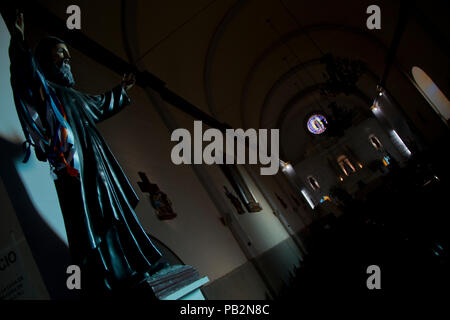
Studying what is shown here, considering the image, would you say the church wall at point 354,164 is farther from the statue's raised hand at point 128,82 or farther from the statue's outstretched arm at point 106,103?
the statue's outstretched arm at point 106,103

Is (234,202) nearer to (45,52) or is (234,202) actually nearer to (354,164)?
(45,52)

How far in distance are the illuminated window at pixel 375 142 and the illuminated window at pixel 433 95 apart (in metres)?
10.5

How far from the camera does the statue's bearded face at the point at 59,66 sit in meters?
2.01

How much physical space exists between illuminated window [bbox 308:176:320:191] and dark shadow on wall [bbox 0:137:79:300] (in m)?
23.3

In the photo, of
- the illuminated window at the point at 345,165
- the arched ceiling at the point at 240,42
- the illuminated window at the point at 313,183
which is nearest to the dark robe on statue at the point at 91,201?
the arched ceiling at the point at 240,42

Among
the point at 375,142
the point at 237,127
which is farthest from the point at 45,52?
the point at 375,142

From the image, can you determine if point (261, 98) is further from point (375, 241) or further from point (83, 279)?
point (83, 279)

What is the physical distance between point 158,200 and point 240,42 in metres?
7.18

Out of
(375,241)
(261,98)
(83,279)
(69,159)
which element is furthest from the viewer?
(261,98)

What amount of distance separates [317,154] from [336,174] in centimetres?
218

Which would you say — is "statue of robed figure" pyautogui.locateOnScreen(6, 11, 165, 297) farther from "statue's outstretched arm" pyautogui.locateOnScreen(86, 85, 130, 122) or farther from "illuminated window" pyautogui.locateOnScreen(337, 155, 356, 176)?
"illuminated window" pyautogui.locateOnScreen(337, 155, 356, 176)

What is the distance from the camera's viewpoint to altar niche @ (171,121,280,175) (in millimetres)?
5902

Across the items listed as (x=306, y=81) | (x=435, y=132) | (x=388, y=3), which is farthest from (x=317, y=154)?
(x=388, y=3)
